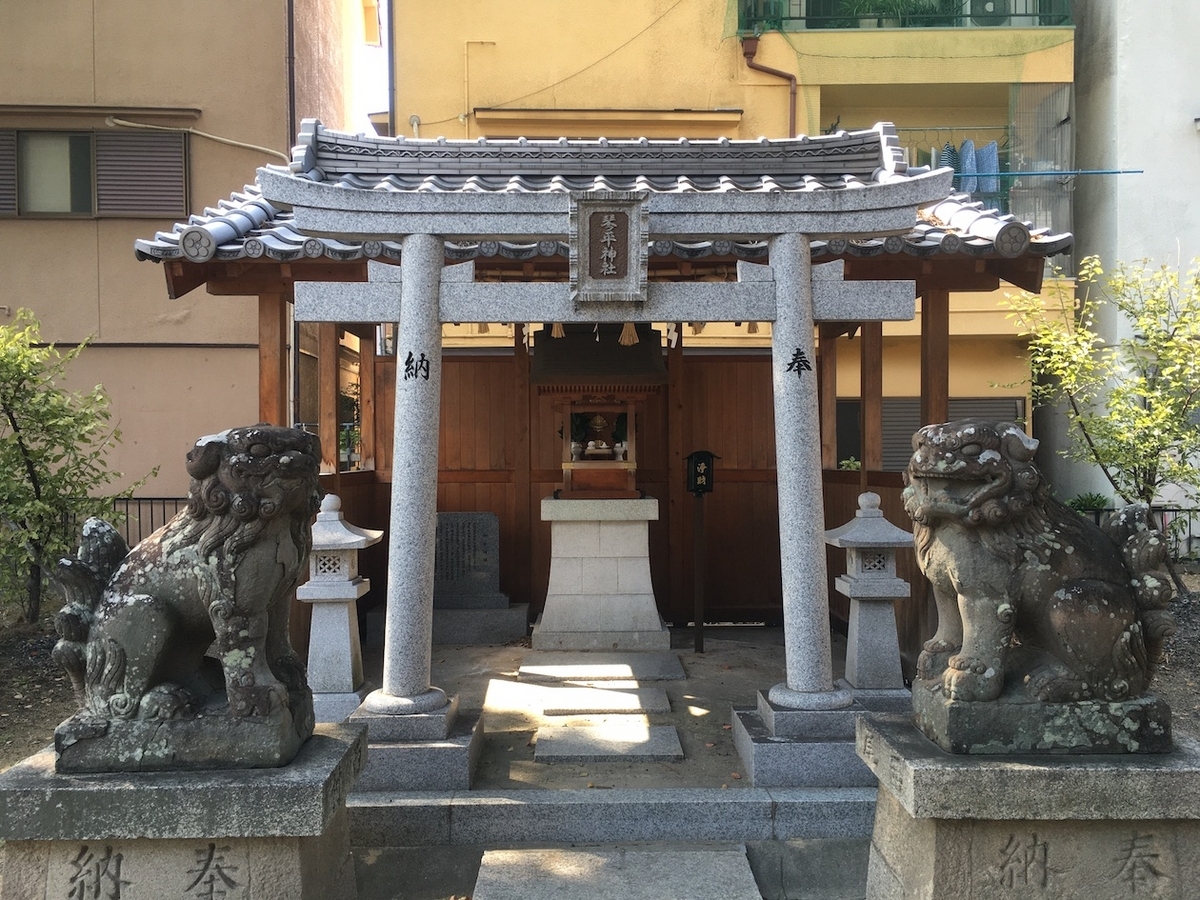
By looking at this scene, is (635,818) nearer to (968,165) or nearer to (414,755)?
(414,755)

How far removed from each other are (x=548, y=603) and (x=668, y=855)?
4.31 metres

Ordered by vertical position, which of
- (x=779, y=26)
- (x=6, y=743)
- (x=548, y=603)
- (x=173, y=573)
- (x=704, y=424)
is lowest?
(x=6, y=743)

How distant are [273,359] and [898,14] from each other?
505 inches

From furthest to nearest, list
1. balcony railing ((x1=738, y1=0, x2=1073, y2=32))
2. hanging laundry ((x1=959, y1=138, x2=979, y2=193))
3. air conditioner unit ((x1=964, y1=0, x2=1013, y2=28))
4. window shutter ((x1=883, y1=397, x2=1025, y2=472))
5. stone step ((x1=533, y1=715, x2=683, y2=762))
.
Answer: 1. window shutter ((x1=883, y1=397, x2=1025, y2=472))
2. air conditioner unit ((x1=964, y1=0, x2=1013, y2=28))
3. balcony railing ((x1=738, y1=0, x2=1073, y2=32))
4. hanging laundry ((x1=959, y1=138, x2=979, y2=193))
5. stone step ((x1=533, y1=715, x2=683, y2=762))

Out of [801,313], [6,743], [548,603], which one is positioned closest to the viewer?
[801,313]

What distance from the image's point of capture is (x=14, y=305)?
12.5 m

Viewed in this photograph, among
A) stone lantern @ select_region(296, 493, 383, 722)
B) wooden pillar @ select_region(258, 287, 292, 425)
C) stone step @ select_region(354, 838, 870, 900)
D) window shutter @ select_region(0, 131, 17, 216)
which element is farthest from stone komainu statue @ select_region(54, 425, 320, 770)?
window shutter @ select_region(0, 131, 17, 216)

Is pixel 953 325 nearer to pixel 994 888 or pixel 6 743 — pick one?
pixel 994 888

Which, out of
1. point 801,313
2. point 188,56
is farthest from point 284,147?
point 801,313

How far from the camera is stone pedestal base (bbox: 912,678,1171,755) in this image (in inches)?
128

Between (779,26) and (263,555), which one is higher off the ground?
(779,26)

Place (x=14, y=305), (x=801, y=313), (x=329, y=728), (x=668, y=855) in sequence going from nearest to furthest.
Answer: (x=329, y=728)
(x=668, y=855)
(x=801, y=313)
(x=14, y=305)

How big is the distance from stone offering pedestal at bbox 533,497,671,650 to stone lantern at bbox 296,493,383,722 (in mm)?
2500

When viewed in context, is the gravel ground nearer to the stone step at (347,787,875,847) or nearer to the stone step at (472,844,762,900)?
the stone step at (347,787,875,847)
